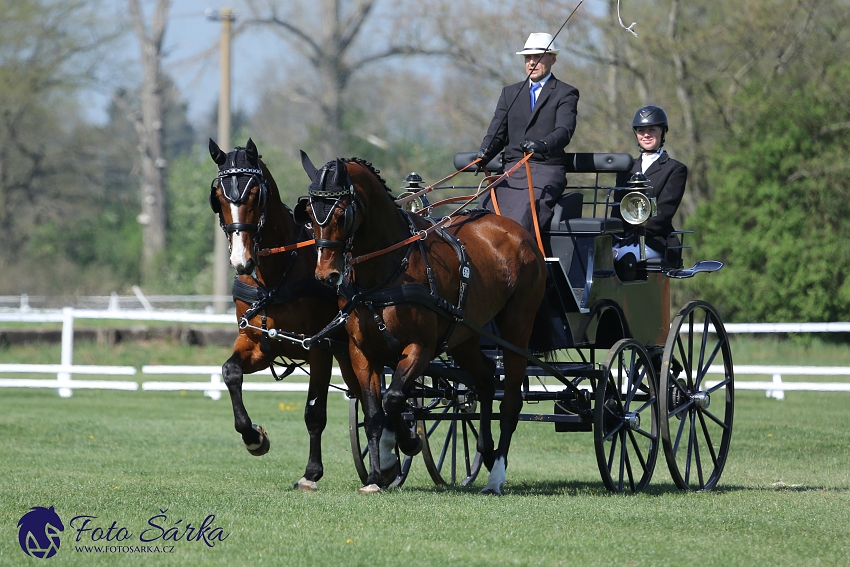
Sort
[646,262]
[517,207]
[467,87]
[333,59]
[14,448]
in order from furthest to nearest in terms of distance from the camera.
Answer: [333,59], [467,87], [14,448], [646,262], [517,207]

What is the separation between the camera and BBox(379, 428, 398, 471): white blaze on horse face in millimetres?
7570

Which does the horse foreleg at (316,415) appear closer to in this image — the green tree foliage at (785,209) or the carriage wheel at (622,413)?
the carriage wheel at (622,413)

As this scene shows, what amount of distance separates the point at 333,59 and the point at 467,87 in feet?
13.8

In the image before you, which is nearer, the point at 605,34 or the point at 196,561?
the point at 196,561

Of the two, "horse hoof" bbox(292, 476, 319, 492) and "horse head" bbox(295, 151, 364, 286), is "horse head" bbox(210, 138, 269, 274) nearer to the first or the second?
"horse head" bbox(295, 151, 364, 286)

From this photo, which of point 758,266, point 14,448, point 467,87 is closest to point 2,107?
point 467,87

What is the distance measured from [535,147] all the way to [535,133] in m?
0.64

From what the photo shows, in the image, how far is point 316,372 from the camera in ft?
27.0

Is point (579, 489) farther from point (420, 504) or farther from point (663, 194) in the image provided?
point (663, 194)

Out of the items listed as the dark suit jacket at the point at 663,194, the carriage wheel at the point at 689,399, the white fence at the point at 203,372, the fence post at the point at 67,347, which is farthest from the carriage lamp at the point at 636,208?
the fence post at the point at 67,347

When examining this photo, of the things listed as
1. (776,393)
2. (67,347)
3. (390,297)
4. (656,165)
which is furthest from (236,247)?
(776,393)

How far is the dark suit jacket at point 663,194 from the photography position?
9656 mm

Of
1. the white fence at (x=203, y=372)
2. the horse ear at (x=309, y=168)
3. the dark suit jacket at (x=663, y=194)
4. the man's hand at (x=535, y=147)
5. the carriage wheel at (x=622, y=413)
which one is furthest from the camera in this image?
the white fence at (x=203, y=372)

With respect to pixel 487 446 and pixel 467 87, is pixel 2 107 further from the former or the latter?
pixel 487 446
